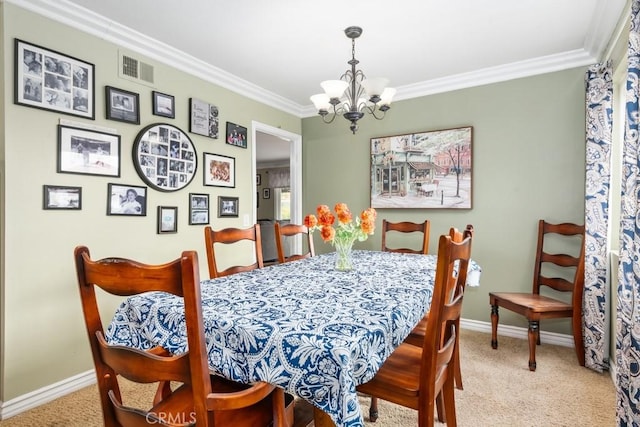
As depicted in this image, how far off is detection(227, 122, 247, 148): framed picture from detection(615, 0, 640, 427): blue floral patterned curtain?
2913mm

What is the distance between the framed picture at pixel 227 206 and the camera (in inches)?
129

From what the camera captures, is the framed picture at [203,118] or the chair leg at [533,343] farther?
the framed picture at [203,118]

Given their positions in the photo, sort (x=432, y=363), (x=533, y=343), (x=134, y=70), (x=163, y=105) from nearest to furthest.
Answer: (x=432, y=363)
(x=533, y=343)
(x=134, y=70)
(x=163, y=105)

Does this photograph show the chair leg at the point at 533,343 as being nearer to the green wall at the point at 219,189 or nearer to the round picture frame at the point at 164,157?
the green wall at the point at 219,189

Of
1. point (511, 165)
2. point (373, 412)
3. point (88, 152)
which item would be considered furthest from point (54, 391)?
point (511, 165)

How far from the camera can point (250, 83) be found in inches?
138

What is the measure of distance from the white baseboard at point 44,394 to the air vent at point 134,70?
6.89ft

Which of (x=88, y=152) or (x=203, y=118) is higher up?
(x=203, y=118)

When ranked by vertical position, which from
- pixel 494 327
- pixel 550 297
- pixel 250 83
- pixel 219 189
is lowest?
pixel 494 327

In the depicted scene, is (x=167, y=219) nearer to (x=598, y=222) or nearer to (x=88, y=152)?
(x=88, y=152)

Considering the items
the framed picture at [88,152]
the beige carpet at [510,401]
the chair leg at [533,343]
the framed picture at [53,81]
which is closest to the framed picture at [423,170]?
the chair leg at [533,343]

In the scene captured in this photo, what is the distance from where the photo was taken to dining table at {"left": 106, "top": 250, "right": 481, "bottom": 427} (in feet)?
3.02

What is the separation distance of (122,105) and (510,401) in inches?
126

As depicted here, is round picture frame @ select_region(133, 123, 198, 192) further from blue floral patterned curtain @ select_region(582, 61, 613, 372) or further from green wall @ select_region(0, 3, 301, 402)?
blue floral patterned curtain @ select_region(582, 61, 613, 372)
